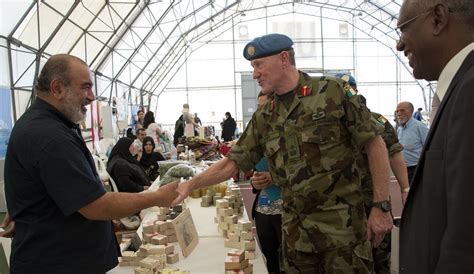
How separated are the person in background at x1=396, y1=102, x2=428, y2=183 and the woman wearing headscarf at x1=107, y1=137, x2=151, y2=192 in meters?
2.91

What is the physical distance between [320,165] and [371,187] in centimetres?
74

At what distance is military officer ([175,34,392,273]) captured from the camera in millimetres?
1771

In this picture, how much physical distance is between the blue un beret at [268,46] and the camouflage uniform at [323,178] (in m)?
0.20

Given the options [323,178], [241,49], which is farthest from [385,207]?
[241,49]

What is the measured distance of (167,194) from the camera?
5.73ft

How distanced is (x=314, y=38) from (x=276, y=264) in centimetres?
1773

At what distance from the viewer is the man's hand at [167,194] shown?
5.60ft

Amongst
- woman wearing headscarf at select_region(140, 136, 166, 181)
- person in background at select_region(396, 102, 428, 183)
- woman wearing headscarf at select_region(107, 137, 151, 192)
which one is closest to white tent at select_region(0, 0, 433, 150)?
woman wearing headscarf at select_region(140, 136, 166, 181)

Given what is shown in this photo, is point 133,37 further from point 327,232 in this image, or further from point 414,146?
point 327,232

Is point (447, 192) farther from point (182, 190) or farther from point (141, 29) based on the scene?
point (141, 29)

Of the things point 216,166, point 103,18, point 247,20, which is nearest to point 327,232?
point 216,166

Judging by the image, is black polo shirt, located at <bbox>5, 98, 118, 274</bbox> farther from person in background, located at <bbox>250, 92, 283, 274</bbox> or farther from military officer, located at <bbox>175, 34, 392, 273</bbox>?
person in background, located at <bbox>250, 92, 283, 274</bbox>

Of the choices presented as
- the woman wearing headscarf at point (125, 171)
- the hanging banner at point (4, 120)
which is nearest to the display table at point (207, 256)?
the woman wearing headscarf at point (125, 171)

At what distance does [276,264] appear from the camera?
2.82m
